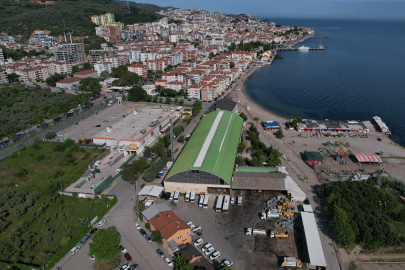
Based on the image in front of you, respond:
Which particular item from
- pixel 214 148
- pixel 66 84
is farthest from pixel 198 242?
pixel 66 84

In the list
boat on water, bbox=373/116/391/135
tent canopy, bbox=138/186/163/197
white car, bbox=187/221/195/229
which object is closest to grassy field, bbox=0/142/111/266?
tent canopy, bbox=138/186/163/197

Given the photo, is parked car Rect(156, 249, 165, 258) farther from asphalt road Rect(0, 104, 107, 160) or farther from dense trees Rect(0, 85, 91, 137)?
dense trees Rect(0, 85, 91, 137)

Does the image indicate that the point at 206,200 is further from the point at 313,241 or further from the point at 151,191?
the point at 313,241

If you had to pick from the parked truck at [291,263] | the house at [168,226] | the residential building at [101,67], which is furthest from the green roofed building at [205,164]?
the residential building at [101,67]

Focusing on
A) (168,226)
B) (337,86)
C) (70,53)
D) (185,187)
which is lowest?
(185,187)

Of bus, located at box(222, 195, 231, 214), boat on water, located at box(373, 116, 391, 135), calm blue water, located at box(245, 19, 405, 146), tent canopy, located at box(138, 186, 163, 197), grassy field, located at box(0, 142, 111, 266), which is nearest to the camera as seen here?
grassy field, located at box(0, 142, 111, 266)

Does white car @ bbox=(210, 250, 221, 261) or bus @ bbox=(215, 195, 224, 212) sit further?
bus @ bbox=(215, 195, 224, 212)

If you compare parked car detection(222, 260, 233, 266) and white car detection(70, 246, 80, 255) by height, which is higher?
parked car detection(222, 260, 233, 266)

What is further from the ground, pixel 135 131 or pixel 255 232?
pixel 135 131
